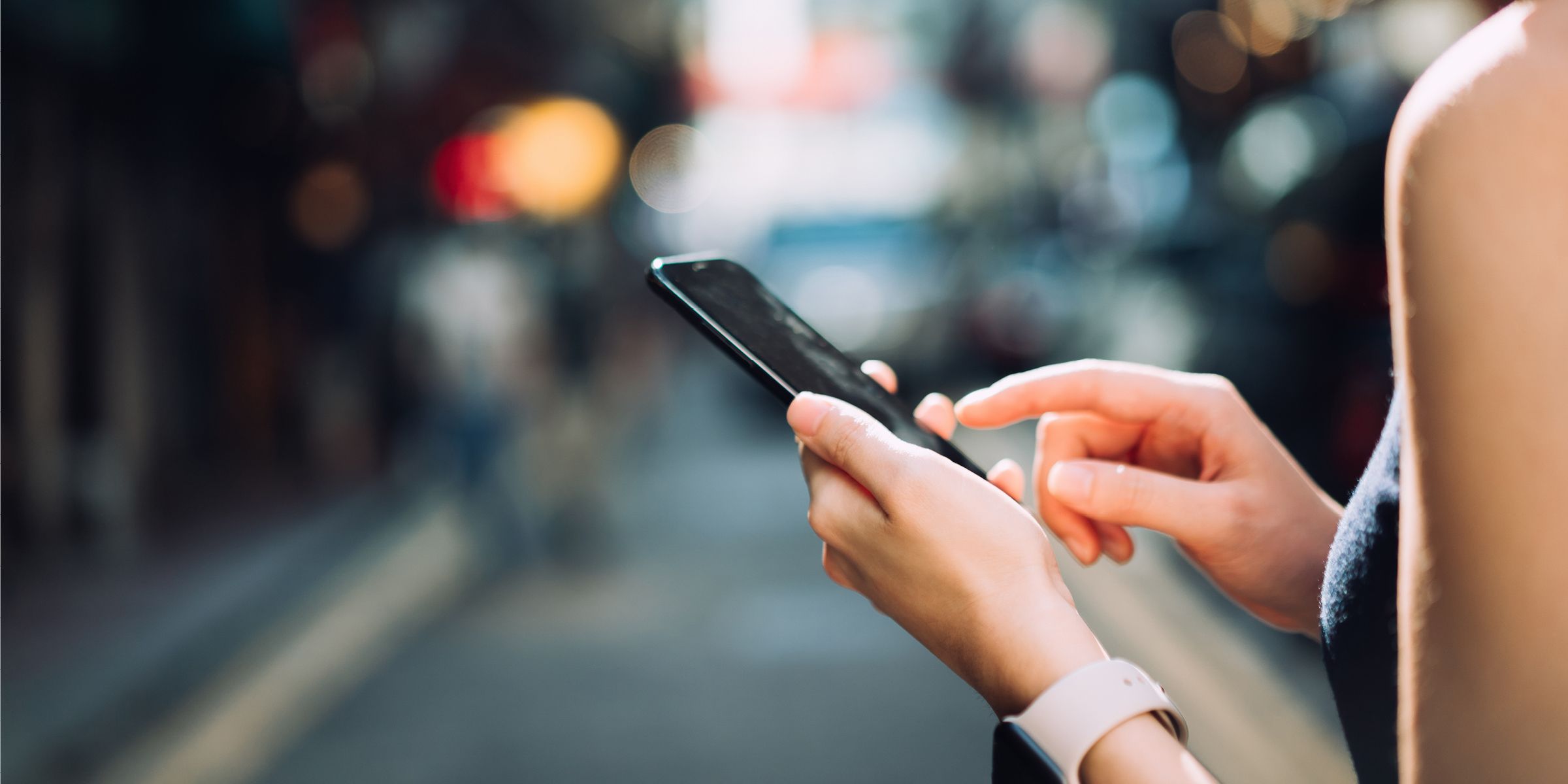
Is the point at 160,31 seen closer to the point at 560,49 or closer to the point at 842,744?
the point at 842,744

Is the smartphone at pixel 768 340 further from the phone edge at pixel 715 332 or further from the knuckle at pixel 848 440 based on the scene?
the knuckle at pixel 848 440

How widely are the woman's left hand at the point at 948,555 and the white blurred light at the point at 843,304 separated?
12648mm

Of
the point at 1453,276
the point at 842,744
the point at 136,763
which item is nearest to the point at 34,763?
the point at 136,763

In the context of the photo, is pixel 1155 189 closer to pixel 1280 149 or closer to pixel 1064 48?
pixel 1280 149

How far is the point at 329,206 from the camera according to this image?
1204cm

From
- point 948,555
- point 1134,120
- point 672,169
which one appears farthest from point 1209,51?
point 672,169

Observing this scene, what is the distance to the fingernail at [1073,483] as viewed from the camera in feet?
4.93

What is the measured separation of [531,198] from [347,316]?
17.7 ft

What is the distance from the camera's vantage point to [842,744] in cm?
433

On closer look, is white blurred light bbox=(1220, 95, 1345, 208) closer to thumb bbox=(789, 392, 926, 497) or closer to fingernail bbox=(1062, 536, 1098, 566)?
fingernail bbox=(1062, 536, 1098, 566)

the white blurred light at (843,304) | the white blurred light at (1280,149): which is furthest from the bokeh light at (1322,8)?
the white blurred light at (843,304)

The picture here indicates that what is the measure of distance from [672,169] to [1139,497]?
37036 millimetres

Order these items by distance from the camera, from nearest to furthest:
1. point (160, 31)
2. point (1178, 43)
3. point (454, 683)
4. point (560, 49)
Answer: point (454, 683)
point (160, 31)
point (560, 49)
point (1178, 43)

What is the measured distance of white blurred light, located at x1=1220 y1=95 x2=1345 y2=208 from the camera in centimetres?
627
